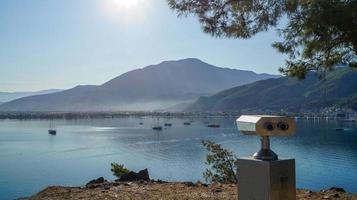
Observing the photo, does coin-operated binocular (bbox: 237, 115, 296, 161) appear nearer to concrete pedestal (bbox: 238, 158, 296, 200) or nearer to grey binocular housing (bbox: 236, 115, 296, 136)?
grey binocular housing (bbox: 236, 115, 296, 136)

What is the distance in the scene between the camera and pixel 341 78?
168m

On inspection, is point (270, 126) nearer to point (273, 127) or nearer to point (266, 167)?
point (273, 127)

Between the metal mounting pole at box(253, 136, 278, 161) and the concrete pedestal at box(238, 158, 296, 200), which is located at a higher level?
the metal mounting pole at box(253, 136, 278, 161)

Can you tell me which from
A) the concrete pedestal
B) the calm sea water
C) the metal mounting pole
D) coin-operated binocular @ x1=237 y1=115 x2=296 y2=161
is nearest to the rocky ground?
the concrete pedestal

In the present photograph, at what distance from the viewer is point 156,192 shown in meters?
7.10

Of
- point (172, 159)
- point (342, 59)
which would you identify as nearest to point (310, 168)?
point (172, 159)

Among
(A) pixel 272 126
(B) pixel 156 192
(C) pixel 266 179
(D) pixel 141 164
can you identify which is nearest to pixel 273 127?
(A) pixel 272 126

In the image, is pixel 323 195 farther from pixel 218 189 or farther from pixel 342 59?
pixel 342 59

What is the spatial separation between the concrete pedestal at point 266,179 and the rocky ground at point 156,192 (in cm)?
271

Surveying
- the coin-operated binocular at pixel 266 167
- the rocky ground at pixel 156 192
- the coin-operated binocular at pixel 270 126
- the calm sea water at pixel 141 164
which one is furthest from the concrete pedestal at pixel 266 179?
the calm sea water at pixel 141 164

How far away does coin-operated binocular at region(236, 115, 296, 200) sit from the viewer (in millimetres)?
3629

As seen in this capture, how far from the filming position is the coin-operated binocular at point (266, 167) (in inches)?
143

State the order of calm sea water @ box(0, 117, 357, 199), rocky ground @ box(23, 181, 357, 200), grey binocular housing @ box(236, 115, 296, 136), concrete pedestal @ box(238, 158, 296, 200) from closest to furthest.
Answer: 1. grey binocular housing @ box(236, 115, 296, 136)
2. concrete pedestal @ box(238, 158, 296, 200)
3. rocky ground @ box(23, 181, 357, 200)
4. calm sea water @ box(0, 117, 357, 199)

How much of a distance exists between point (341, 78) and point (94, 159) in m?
132
